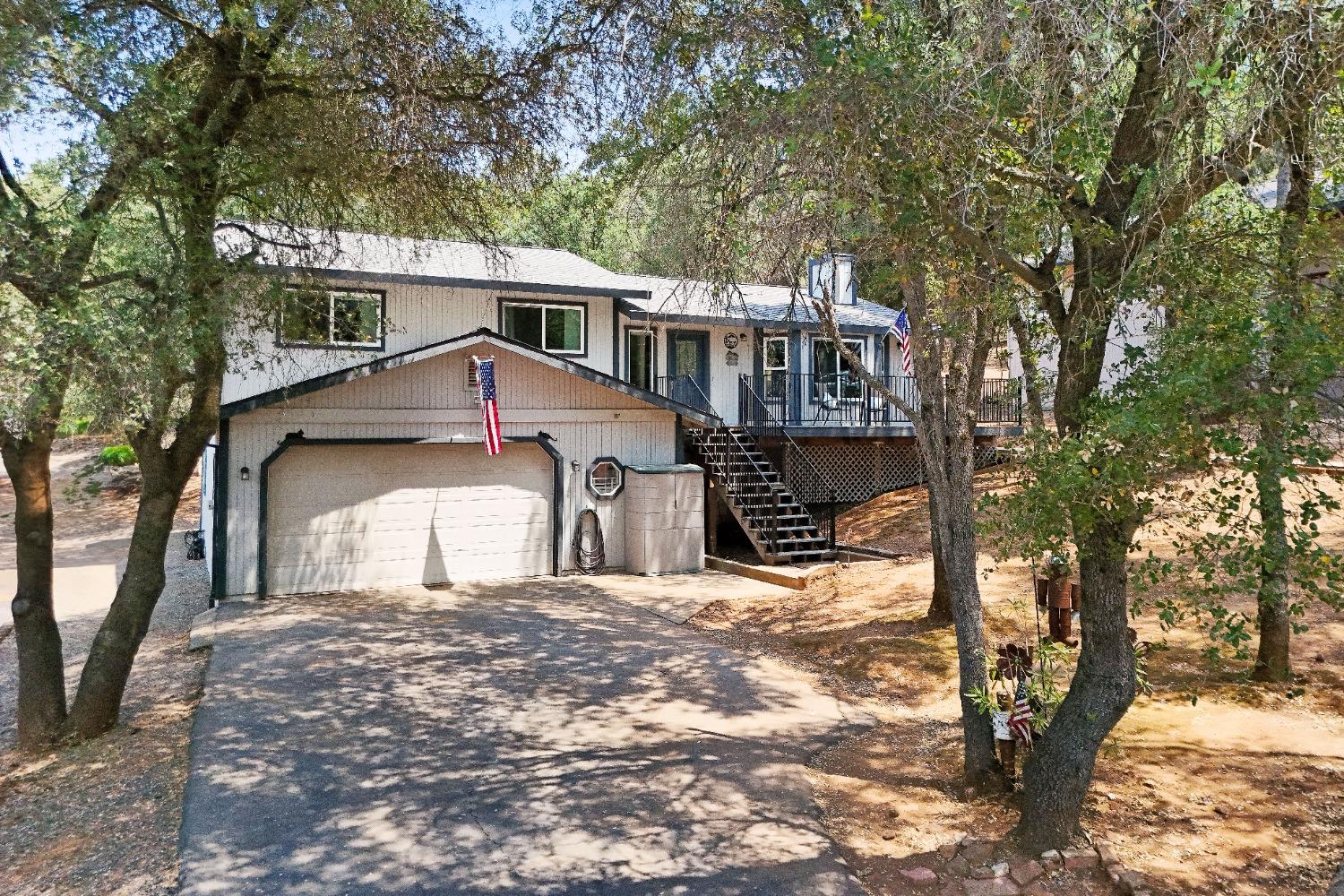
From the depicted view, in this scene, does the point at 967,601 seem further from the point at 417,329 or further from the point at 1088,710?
the point at 417,329

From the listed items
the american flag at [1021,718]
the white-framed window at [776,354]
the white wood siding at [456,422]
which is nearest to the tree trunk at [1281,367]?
the american flag at [1021,718]

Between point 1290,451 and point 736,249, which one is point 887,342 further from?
point 1290,451

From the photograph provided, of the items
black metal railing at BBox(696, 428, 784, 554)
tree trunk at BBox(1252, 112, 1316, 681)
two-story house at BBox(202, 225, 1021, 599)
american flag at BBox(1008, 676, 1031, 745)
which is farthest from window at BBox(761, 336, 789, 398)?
american flag at BBox(1008, 676, 1031, 745)

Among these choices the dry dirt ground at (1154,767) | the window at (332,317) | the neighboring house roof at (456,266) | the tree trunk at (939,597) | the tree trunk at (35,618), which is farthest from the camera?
the neighboring house roof at (456,266)

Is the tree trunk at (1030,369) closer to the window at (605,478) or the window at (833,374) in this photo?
the window at (605,478)

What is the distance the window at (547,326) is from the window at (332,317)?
2.24 meters

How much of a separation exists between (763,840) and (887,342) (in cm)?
1663

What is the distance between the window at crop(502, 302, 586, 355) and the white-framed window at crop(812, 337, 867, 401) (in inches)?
234

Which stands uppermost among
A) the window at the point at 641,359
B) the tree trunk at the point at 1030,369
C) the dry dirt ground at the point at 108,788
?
the window at the point at 641,359

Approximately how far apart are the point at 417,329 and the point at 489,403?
2102 millimetres

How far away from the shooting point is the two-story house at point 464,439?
1222 centimetres

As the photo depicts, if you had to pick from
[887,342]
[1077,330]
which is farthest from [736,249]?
[887,342]

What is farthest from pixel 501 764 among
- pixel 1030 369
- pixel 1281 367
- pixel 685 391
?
pixel 685 391

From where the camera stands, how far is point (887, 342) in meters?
A: 20.5
